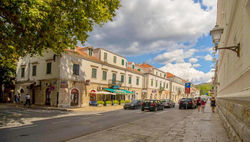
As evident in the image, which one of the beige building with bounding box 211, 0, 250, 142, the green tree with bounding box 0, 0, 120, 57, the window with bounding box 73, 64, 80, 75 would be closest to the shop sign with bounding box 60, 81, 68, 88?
the window with bounding box 73, 64, 80, 75

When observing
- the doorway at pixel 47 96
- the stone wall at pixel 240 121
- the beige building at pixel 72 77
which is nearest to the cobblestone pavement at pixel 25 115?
the beige building at pixel 72 77

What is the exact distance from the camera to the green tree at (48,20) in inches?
301

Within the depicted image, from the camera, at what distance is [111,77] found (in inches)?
1270

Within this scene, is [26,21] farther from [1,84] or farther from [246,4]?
[1,84]

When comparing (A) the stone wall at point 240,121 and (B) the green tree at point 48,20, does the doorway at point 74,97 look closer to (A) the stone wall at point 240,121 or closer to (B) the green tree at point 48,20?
(B) the green tree at point 48,20

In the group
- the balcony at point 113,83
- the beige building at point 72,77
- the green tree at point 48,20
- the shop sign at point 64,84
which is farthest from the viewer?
the balcony at point 113,83

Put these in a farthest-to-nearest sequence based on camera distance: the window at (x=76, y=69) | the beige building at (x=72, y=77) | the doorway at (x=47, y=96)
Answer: the window at (x=76, y=69), the doorway at (x=47, y=96), the beige building at (x=72, y=77)

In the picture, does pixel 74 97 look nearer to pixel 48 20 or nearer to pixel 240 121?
pixel 48 20

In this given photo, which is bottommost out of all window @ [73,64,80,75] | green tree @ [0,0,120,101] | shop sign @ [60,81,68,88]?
shop sign @ [60,81,68,88]

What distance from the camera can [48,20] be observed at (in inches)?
336

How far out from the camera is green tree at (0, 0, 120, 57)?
25.1 ft

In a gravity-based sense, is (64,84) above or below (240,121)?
above

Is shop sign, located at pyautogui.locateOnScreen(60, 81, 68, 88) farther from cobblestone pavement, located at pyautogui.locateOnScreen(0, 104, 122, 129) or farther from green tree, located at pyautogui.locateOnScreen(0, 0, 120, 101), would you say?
green tree, located at pyautogui.locateOnScreen(0, 0, 120, 101)

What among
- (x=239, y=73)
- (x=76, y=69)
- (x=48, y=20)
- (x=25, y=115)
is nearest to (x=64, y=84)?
(x=76, y=69)
